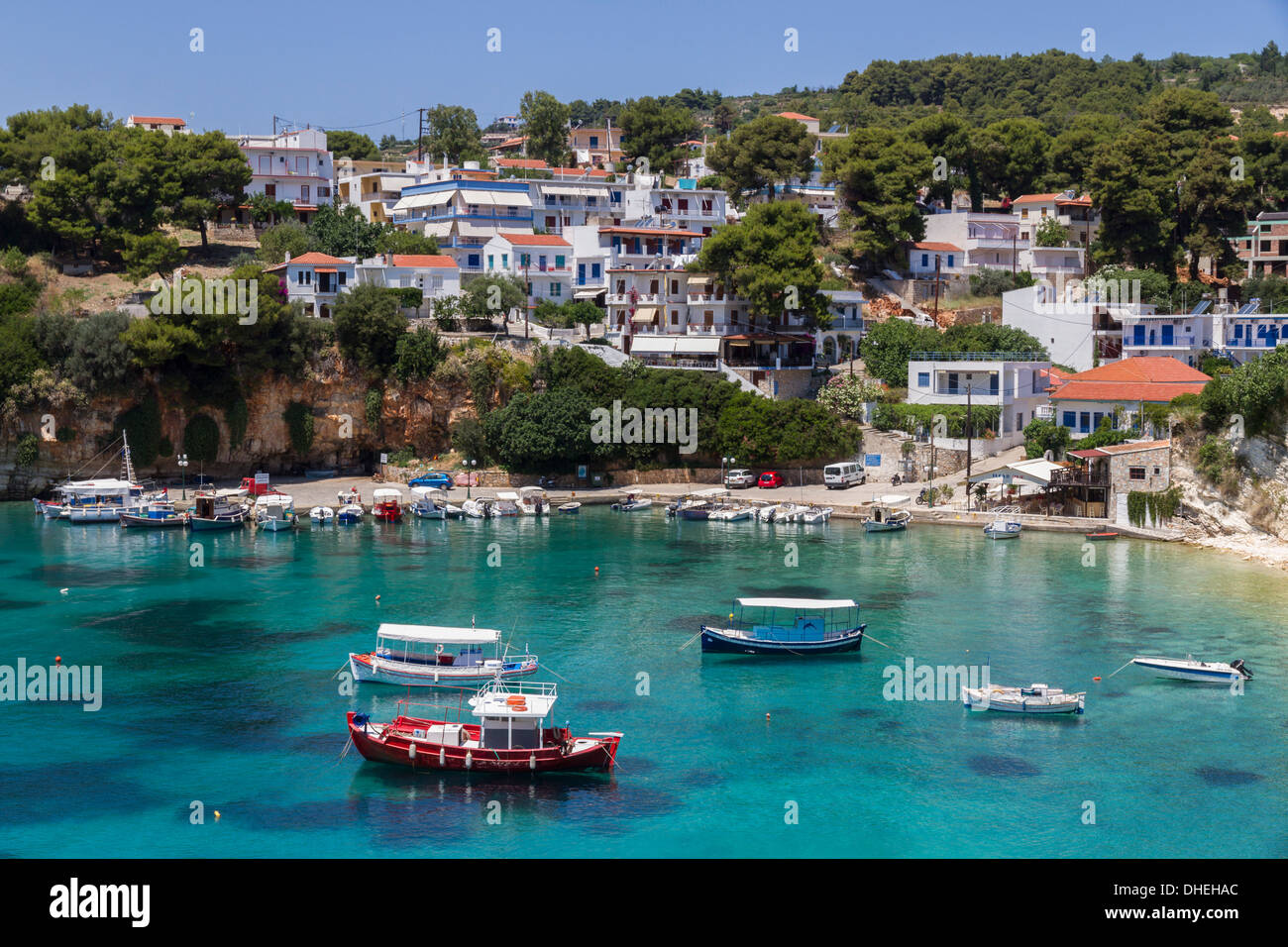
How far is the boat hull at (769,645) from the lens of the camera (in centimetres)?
3503

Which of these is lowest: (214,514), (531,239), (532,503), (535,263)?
(214,514)

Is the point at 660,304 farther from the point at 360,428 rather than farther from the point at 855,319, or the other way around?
the point at 360,428

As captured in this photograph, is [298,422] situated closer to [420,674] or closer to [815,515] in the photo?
[815,515]

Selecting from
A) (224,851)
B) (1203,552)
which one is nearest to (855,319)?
(1203,552)

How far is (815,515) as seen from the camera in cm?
5516

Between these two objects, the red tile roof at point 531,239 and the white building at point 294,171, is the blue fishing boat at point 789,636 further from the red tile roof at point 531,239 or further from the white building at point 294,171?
the white building at point 294,171

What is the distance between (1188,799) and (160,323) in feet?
167

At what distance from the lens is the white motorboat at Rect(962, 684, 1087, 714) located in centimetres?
2958

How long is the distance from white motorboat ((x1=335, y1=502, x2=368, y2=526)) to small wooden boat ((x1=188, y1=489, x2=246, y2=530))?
4.26 metres

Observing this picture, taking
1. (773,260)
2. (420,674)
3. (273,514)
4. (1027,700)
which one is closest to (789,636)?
(1027,700)

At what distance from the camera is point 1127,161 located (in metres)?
72.2

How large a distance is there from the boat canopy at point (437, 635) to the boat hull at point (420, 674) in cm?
74

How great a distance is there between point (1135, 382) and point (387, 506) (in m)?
35.1
